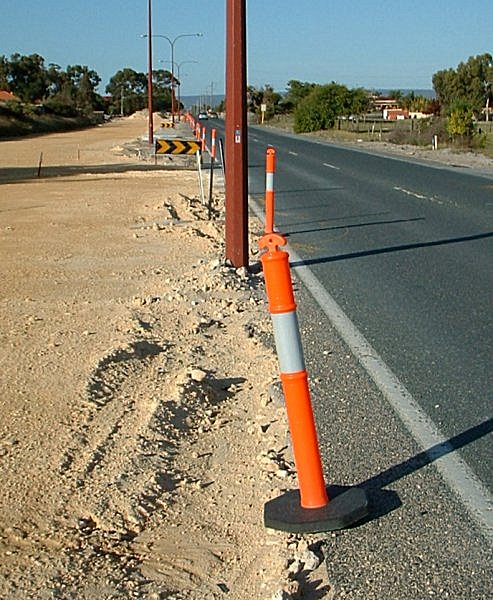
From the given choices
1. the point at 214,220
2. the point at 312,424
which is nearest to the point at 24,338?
the point at 312,424

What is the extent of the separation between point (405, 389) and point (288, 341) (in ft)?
8.12

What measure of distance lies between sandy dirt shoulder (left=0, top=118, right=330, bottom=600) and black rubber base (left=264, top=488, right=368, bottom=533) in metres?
0.06

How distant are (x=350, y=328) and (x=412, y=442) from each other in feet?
9.60

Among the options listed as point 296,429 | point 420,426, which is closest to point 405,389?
point 420,426

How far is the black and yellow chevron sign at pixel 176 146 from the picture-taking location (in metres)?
17.2

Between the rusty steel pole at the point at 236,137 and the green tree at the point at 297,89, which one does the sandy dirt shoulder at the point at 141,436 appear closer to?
the rusty steel pole at the point at 236,137

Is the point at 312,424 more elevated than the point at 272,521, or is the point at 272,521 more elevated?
the point at 312,424

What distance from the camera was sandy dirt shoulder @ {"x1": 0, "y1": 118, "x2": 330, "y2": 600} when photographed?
13.1 ft

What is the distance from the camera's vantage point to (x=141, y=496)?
4.75 meters

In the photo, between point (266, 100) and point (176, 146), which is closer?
point (176, 146)

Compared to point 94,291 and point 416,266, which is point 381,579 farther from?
point 416,266

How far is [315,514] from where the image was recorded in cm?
435

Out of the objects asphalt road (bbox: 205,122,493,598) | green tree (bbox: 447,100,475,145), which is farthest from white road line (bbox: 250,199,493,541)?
green tree (bbox: 447,100,475,145)

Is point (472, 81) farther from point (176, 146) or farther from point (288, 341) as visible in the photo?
point (288, 341)
